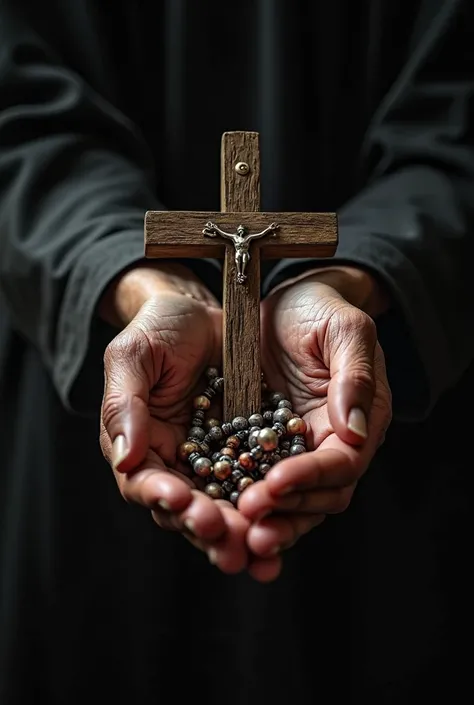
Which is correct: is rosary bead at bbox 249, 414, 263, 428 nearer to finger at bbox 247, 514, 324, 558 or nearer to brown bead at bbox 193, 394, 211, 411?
brown bead at bbox 193, 394, 211, 411

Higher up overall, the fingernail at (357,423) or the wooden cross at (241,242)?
the wooden cross at (241,242)

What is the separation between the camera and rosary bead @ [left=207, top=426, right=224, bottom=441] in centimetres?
76

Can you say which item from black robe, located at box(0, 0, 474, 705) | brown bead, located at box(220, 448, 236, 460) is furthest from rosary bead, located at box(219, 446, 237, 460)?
black robe, located at box(0, 0, 474, 705)

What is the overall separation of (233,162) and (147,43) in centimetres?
38

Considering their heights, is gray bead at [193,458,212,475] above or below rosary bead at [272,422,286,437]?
below

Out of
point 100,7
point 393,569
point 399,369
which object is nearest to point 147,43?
point 100,7

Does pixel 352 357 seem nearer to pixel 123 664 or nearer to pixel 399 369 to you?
pixel 399 369

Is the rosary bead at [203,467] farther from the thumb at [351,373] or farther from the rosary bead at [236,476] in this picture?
the thumb at [351,373]

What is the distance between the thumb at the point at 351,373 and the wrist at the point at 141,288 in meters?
0.22

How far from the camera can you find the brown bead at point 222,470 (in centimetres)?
70

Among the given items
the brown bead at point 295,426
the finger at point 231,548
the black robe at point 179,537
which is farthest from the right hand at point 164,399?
the black robe at point 179,537

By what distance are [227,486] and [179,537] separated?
44 cm

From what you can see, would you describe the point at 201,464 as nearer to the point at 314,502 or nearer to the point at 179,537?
the point at 314,502

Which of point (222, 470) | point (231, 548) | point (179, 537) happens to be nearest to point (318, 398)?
point (222, 470)
